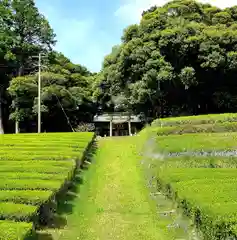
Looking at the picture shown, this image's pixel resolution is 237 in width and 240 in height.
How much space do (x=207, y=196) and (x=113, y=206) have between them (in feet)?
18.0

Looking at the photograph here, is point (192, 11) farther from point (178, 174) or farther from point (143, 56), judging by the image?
point (178, 174)

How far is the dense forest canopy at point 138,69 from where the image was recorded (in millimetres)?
40656

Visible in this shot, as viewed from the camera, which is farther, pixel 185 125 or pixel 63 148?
pixel 185 125

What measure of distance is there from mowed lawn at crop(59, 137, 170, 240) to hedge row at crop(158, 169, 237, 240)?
1388 millimetres

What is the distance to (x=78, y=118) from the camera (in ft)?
173

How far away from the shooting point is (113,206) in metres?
16.2

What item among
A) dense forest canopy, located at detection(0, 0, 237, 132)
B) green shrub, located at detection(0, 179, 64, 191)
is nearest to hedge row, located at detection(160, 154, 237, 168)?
green shrub, located at detection(0, 179, 64, 191)

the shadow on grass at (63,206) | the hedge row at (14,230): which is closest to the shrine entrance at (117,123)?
the shadow on grass at (63,206)

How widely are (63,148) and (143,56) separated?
1917cm

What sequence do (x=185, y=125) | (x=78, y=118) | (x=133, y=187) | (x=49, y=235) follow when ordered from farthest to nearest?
1. (x=78, y=118)
2. (x=185, y=125)
3. (x=133, y=187)
4. (x=49, y=235)

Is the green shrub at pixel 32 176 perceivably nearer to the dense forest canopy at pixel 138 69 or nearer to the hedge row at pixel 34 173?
the hedge row at pixel 34 173

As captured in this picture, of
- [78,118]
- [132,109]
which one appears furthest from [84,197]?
[78,118]

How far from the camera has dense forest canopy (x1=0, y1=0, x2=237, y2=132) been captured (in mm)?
40656

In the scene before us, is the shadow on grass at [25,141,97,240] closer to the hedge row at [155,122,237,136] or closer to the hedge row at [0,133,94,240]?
the hedge row at [0,133,94,240]
